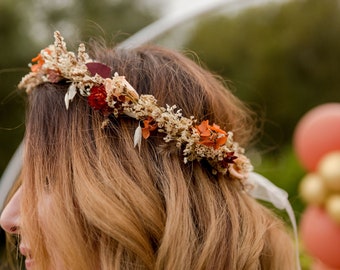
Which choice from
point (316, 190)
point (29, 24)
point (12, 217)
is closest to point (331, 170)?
point (316, 190)

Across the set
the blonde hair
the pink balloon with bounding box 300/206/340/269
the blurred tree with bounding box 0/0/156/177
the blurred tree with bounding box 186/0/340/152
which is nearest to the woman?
the blonde hair

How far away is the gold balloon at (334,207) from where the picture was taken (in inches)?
23.9

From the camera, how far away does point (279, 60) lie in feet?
39.6

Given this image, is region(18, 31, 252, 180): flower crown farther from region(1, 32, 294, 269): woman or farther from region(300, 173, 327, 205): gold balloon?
region(300, 173, 327, 205): gold balloon

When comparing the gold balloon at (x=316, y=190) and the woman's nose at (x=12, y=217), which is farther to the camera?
the woman's nose at (x=12, y=217)

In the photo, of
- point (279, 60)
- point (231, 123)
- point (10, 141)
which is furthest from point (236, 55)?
point (231, 123)

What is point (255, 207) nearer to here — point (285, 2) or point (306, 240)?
point (306, 240)

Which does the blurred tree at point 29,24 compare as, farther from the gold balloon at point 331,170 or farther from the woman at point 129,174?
the gold balloon at point 331,170

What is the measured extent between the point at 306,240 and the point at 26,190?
1.01 m

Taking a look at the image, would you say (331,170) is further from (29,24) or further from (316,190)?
(29,24)

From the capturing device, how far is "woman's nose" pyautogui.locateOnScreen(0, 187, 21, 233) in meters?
1.58

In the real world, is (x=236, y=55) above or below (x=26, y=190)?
above

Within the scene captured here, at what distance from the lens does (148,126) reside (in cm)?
149

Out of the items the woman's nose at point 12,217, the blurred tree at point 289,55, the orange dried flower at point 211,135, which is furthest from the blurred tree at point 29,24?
the orange dried flower at point 211,135
